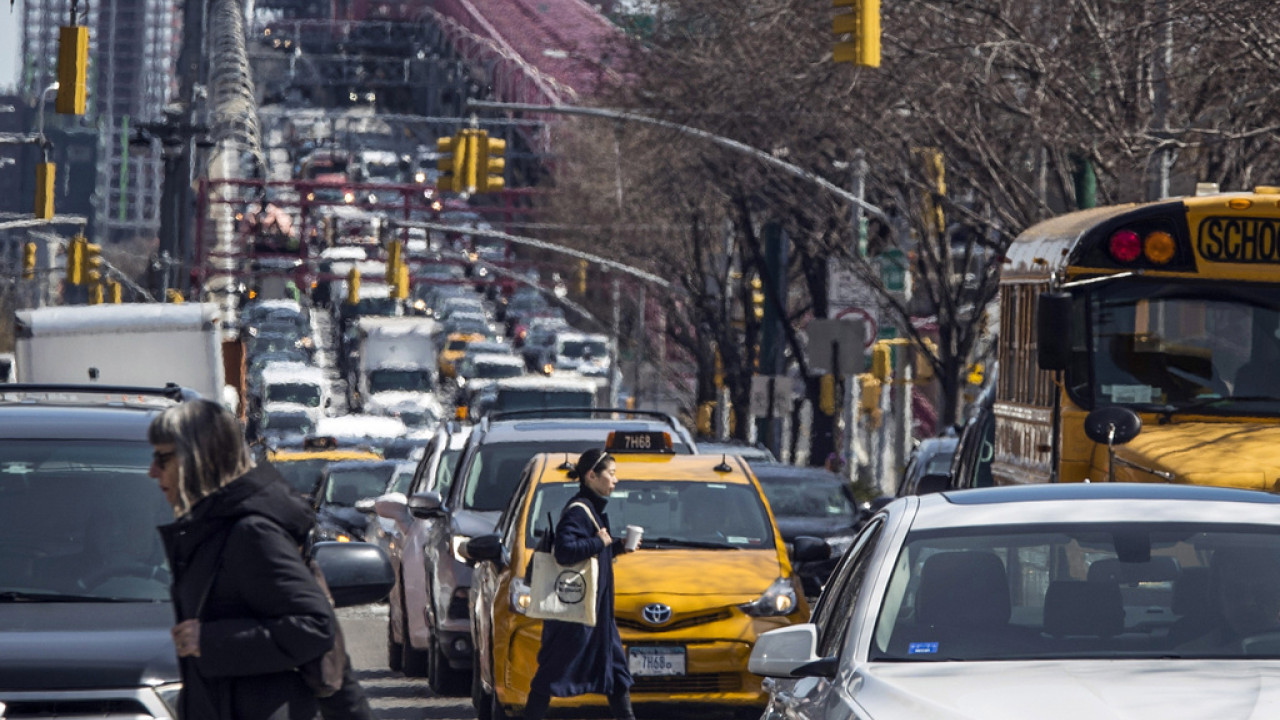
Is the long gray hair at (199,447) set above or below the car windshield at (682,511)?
above

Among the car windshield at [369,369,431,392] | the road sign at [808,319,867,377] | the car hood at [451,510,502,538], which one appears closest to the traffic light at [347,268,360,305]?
the car windshield at [369,369,431,392]

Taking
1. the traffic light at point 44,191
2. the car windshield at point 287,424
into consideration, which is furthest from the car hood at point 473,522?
the car windshield at point 287,424

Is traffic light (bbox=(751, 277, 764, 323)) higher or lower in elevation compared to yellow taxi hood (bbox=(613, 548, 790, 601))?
higher

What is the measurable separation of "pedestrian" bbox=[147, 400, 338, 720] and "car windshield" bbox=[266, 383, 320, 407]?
57564mm

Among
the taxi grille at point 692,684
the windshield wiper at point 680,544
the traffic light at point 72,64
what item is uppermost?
the traffic light at point 72,64

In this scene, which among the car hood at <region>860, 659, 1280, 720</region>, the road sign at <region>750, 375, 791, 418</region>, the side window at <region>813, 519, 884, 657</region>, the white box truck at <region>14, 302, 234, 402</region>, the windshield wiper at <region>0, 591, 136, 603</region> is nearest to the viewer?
the car hood at <region>860, 659, 1280, 720</region>

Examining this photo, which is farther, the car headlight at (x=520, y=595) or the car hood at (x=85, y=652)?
the car headlight at (x=520, y=595)

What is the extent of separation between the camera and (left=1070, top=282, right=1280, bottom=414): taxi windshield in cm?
1321

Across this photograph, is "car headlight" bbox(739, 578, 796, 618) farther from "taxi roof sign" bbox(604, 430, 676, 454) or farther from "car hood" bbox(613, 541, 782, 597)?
"taxi roof sign" bbox(604, 430, 676, 454)

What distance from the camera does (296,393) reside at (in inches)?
2493

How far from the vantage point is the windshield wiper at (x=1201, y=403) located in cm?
1316

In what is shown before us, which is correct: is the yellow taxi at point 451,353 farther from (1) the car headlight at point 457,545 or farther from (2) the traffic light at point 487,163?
(1) the car headlight at point 457,545

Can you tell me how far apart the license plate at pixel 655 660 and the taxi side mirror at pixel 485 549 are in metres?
0.93

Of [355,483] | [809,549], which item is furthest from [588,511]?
[355,483]
